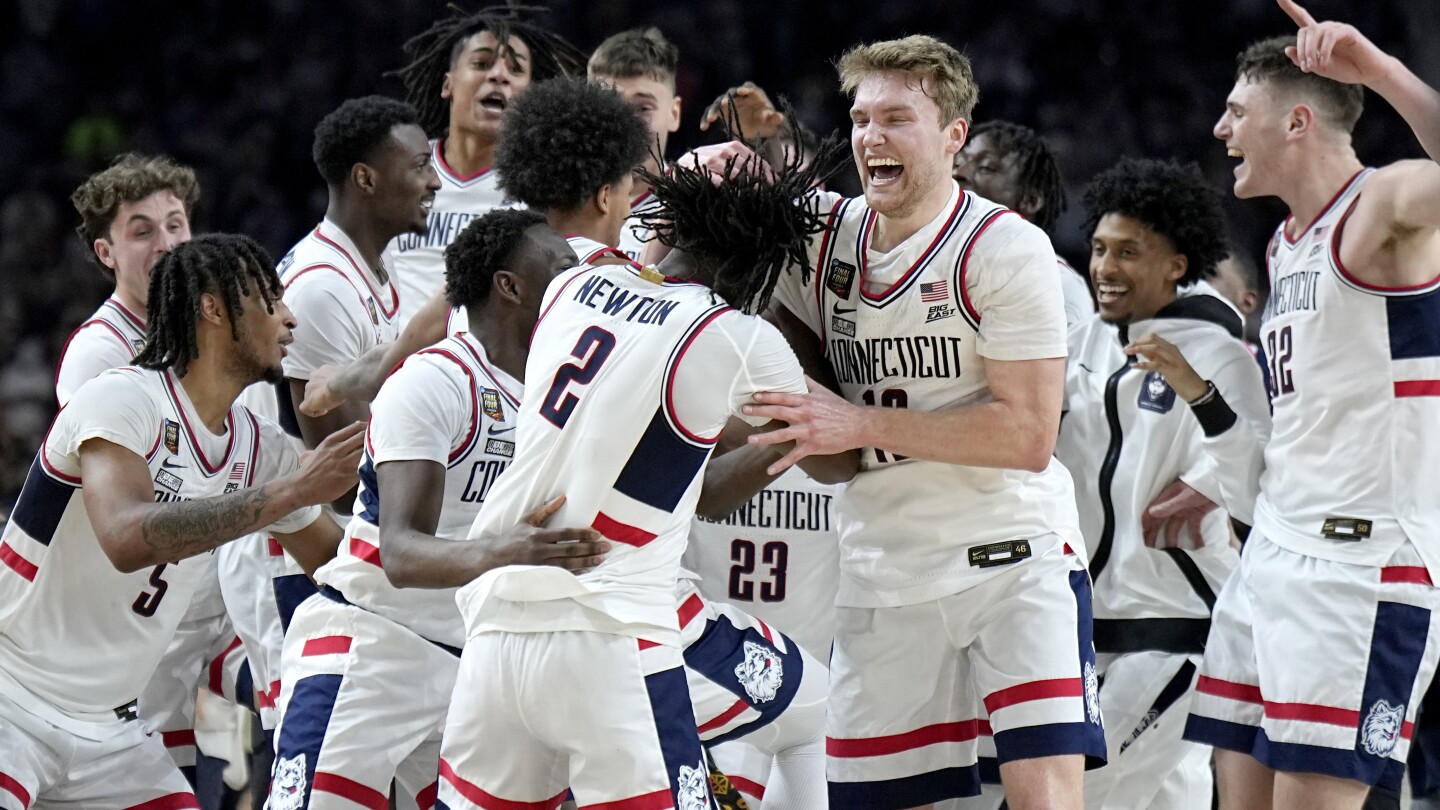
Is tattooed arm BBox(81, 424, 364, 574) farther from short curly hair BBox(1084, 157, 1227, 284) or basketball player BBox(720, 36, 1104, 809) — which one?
short curly hair BBox(1084, 157, 1227, 284)

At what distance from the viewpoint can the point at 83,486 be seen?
4527 millimetres

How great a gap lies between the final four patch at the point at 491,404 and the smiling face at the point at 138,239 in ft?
6.71

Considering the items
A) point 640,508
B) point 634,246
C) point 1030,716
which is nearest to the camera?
point 640,508

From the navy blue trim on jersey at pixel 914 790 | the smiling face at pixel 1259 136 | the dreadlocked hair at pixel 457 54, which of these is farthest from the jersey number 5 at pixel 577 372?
the dreadlocked hair at pixel 457 54

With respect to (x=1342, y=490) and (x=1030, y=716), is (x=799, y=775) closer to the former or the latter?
(x=1030, y=716)

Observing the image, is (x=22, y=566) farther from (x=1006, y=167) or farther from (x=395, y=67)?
(x=395, y=67)

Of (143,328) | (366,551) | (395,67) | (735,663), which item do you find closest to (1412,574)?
→ (735,663)

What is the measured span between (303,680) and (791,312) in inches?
63.7

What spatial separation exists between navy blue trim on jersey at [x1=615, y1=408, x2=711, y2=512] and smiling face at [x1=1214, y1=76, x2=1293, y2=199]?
2.42m

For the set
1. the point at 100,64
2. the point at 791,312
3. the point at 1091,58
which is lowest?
the point at 791,312


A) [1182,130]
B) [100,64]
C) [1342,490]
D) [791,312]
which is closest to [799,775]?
[791,312]

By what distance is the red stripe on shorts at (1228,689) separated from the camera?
5086 mm

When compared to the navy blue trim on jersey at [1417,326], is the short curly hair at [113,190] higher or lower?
higher

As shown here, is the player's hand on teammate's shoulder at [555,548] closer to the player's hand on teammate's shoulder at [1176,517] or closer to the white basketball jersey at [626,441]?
the white basketball jersey at [626,441]
